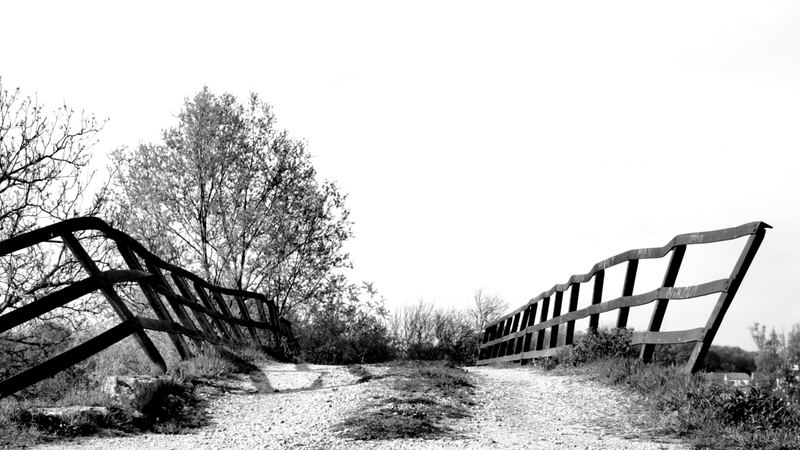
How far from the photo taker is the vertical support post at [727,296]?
8.88 meters

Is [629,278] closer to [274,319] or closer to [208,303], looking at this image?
[208,303]

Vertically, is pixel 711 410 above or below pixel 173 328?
below

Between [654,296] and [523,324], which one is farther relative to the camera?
[523,324]

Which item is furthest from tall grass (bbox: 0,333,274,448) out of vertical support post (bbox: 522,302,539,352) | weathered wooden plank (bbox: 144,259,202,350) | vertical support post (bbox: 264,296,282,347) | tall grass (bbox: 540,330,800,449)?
vertical support post (bbox: 522,302,539,352)

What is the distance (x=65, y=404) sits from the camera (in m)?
8.75

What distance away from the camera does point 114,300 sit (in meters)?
9.61

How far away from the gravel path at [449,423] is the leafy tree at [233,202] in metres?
14.5

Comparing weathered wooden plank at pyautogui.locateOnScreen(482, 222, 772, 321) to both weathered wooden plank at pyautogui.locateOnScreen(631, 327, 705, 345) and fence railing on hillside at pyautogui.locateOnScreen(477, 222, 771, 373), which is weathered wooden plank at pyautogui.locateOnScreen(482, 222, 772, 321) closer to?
fence railing on hillside at pyautogui.locateOnScreen(477, 222, 771, 373)

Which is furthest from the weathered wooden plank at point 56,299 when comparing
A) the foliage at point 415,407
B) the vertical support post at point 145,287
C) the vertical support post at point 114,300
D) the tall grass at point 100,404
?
the foliage at point 415,407

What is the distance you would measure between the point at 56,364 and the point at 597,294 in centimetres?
797

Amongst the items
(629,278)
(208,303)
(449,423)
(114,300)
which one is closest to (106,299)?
(114,300)

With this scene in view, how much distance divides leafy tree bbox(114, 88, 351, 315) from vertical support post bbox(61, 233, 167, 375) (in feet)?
49.8

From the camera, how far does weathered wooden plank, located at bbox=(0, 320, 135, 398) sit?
26.7 ft

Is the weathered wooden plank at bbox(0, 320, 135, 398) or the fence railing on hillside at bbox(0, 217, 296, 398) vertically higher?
the fence railing on hillside at bbox(0, 217, 296, 398)
